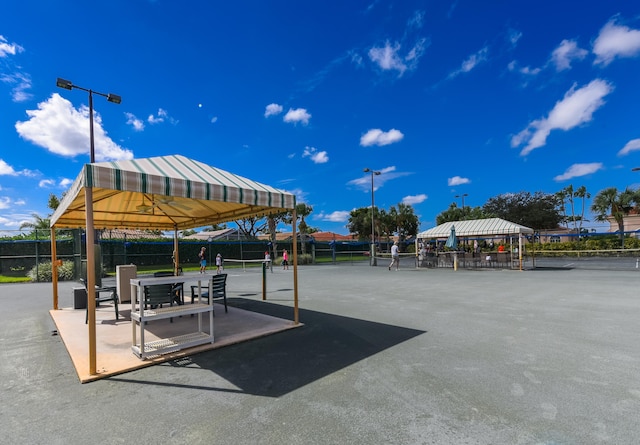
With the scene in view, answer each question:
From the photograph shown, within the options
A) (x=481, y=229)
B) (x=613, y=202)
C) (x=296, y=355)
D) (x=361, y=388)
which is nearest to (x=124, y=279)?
(x=296, y=355)

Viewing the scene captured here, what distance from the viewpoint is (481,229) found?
73.0ft

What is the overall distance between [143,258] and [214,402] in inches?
1064

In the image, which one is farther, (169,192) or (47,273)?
(47,273)

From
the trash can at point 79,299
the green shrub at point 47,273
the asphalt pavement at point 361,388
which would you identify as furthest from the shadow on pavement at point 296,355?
Result: the green shrub at point 47,273

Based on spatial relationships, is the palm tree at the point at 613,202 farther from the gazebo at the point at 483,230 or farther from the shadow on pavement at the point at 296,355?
the shadow on pavement at the point at 296,355

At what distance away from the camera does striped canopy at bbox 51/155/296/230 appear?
14.8ft

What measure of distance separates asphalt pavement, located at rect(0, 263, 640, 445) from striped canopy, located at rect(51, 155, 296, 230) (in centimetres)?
240

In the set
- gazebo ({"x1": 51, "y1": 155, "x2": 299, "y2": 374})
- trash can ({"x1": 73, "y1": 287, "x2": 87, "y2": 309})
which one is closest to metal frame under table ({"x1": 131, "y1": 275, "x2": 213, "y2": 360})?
gazebo ({"x1": 51, "y1": 155, "x2": 299, "y2": 374})

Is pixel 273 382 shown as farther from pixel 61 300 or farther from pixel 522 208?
pixel 522 208

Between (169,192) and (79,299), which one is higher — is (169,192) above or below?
above

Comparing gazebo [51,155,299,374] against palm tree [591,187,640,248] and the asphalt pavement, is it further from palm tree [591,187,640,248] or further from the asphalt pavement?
palm tree [591,187,640,248]

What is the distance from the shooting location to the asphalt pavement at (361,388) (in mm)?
2980

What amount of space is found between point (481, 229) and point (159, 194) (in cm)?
2157

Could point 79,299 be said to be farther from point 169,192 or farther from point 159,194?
point 169,192
